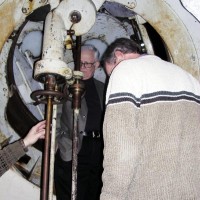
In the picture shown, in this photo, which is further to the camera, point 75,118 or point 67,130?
point 67,130

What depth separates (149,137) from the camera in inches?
64.1

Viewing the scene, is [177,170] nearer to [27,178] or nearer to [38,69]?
[38,69]

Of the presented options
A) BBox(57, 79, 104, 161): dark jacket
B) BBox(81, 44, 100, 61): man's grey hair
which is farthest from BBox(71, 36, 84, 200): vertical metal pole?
BBox(81, 44, 100, 61): man's grey hair

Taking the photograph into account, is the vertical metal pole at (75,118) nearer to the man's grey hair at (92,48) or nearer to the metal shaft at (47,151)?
the metal shaft at (47,151)

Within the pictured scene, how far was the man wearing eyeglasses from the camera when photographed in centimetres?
296

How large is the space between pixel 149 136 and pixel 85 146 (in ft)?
4.77

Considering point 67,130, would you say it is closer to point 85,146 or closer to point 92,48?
point 85,146

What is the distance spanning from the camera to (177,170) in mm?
1588

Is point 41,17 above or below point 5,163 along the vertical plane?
above

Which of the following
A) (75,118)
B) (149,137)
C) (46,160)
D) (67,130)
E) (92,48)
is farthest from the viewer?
(92,48)

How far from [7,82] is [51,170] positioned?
3.32 feet

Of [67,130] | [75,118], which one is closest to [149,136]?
[75,118]

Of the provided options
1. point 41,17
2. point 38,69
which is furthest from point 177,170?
point 41,17

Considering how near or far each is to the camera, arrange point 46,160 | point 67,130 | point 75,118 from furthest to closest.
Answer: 1. point 67,130
2. point 75,118
3. point 46,160
